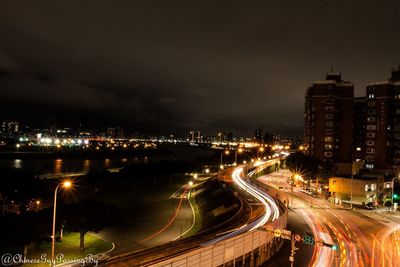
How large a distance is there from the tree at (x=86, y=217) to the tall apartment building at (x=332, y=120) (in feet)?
194

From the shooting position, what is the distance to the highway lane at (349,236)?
2266cm

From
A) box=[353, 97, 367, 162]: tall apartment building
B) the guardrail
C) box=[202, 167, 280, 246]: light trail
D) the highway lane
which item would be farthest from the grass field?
box=[353, 97, 367, 162]: tall apartment building

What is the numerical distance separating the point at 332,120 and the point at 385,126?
11.3 meters

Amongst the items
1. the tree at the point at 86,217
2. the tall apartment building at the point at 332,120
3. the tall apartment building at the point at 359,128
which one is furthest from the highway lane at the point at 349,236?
the tall apartment building at the point at 359,128

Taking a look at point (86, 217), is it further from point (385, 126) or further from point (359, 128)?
point (359, 128)

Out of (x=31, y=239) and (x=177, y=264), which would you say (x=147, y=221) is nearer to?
(x=31, y=239)

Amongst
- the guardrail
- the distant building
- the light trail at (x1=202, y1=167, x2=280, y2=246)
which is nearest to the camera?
the guardrail

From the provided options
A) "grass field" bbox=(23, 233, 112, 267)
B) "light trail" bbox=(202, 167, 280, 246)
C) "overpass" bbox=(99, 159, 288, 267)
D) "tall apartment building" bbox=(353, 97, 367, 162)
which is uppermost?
"tall apartment building" bbox=(353, 97, 367, 162)

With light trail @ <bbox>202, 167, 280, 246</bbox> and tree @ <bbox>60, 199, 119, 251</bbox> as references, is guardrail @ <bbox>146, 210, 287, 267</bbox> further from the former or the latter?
tree @ <bbox>60, 199, 119, 251</bbox>

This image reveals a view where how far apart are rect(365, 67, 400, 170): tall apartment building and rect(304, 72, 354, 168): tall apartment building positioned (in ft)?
18.1

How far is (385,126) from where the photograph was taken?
7219cm

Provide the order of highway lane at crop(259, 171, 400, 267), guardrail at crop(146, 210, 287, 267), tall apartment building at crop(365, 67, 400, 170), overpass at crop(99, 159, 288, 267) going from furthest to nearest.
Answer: tall apartment building at crop(365, 67, 400, 170), highway lane at crop(259, 171, 400, 267), overpass at crop(99, 159, 288, 267), guardrail at crop(146, 210, 287, 267)

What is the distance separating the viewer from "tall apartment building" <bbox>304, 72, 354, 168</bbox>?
77500 millimetres

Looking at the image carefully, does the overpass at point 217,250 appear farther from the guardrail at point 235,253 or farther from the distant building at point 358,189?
the distant building at point 358,189
